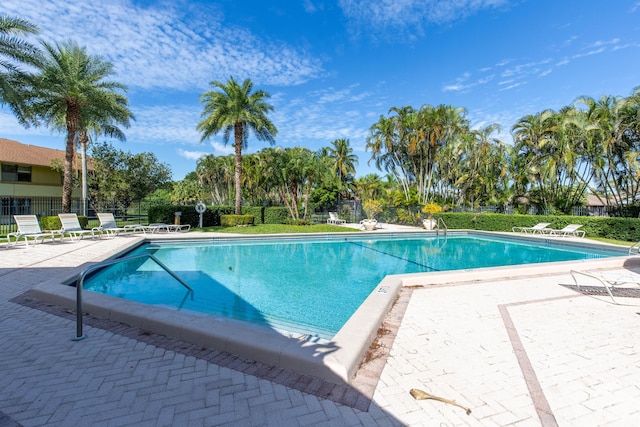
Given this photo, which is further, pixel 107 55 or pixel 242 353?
pixel 107 55

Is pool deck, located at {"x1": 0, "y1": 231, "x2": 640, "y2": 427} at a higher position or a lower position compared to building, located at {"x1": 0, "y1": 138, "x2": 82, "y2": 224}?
lower

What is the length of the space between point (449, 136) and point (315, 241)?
1701 centimetres

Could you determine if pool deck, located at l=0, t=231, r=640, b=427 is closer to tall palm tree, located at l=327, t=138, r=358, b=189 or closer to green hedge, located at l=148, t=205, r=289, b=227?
green hedge, located at l=148, t=205, r=289, b=227

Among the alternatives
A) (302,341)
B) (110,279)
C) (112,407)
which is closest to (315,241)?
(110,279)

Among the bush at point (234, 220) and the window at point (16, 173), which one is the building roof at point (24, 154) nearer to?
the window at point (16, 173)

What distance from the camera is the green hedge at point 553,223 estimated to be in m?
15.5

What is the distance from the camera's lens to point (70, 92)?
14953 mm

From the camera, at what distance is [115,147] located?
1018 inches

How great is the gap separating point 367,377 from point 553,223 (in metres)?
20.5

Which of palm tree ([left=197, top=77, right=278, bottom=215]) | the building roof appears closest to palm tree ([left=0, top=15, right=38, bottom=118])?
palm tree ([left=197, top=77, right=278, bottom=215])

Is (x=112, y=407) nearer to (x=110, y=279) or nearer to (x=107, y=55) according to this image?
(x=110, y=279)

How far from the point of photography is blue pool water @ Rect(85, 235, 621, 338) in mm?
5969

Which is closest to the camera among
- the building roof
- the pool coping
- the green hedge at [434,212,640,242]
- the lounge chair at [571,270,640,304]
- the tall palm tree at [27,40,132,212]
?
the pool coping

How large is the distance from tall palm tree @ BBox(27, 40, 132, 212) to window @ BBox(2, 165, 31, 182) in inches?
490
